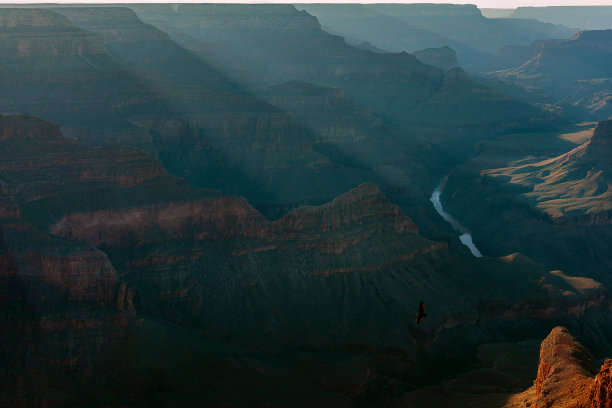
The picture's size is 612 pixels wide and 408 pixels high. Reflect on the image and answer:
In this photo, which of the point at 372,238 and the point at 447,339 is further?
the point at 372,238

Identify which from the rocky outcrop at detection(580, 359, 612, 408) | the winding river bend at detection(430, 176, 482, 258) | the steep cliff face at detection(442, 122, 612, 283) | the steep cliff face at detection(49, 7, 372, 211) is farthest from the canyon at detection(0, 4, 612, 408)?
the winding river bend at detection(430, 176, 482, 258)

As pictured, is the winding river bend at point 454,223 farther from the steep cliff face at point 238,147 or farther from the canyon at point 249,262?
the steep cliff face at point 238,147

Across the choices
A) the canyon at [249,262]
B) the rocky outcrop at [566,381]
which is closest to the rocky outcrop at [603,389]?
the rocky outcrop at [566,381]

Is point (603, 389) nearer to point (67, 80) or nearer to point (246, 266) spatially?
point (246, 266)

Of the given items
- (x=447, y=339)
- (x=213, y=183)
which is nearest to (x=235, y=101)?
(x=213, y=183)

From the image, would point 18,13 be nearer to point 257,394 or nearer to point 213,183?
point 213,183

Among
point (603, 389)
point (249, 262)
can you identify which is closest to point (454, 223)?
point (249, 262)

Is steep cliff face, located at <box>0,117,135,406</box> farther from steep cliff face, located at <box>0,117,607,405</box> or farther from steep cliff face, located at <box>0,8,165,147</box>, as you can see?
steep cliff face, located at <box>0,8,165,147</box>

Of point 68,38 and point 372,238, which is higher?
point 68,38
